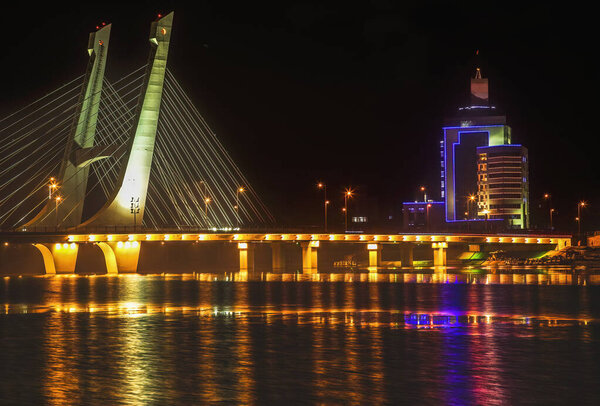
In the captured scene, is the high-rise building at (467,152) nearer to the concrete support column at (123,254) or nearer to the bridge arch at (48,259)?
the concrete support column at (123,254)

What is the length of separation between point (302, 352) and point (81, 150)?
6108 cm

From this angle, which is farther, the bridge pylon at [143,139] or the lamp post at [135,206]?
the lamp post at [135,206]

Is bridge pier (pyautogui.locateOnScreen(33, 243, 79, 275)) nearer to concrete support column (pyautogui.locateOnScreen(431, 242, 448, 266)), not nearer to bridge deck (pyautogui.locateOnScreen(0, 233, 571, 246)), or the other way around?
bridge deck (pyautogui.locateOnScreen(0, 233, 571, 246))

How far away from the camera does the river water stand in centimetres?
1700

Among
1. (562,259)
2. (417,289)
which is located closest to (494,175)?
(562,259)

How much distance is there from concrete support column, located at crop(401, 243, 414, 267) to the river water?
84063mm

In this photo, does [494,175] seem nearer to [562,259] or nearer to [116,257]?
[562,259]

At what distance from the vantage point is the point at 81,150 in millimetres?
79625

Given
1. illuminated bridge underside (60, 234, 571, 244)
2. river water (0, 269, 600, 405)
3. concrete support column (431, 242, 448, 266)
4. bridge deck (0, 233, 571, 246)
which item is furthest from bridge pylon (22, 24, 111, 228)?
concrete support column (431, 242, 448, 266)

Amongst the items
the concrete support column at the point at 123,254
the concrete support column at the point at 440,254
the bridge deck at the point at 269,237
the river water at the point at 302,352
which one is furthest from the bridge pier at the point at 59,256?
the concrete support column at the point at 440,254

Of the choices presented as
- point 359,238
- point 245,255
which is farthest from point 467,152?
point 245,255

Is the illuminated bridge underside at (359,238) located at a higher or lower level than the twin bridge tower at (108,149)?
lower

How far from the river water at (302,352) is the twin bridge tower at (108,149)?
36.4 m

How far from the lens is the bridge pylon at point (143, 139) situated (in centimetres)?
7594
